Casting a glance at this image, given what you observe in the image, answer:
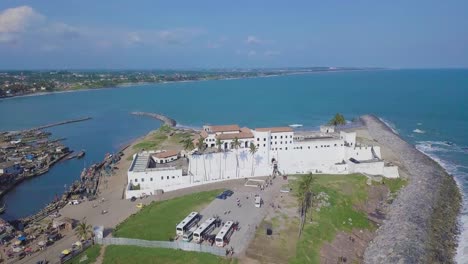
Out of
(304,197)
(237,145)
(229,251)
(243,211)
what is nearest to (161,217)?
(243,211)

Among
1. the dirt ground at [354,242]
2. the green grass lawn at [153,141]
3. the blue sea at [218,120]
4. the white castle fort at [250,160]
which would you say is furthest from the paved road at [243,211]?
the green grass lawn at [153,141]

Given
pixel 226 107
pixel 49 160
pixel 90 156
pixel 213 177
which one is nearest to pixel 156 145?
pixel 90 156

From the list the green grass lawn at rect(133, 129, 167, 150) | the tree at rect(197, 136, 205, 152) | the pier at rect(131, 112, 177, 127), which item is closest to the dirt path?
the tree at rect(197, 136, 205, 152)

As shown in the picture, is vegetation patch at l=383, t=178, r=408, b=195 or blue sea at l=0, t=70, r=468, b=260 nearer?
vegetation patch at l=383, t=178, r=408, b=195

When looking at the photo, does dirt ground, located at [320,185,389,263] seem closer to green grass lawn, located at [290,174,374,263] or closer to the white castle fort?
green grass lawn, located at [290,174,374,263]

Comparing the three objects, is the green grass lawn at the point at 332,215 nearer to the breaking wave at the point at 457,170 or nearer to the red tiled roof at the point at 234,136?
the breaking wave at the point at 457,170

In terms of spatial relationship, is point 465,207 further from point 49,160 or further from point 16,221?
point 49,160

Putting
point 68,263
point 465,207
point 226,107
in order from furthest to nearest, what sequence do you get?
1. point 226,107
2. point 465,207
3. point 68,263

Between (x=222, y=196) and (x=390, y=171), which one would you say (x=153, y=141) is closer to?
(x=222, y=196)
